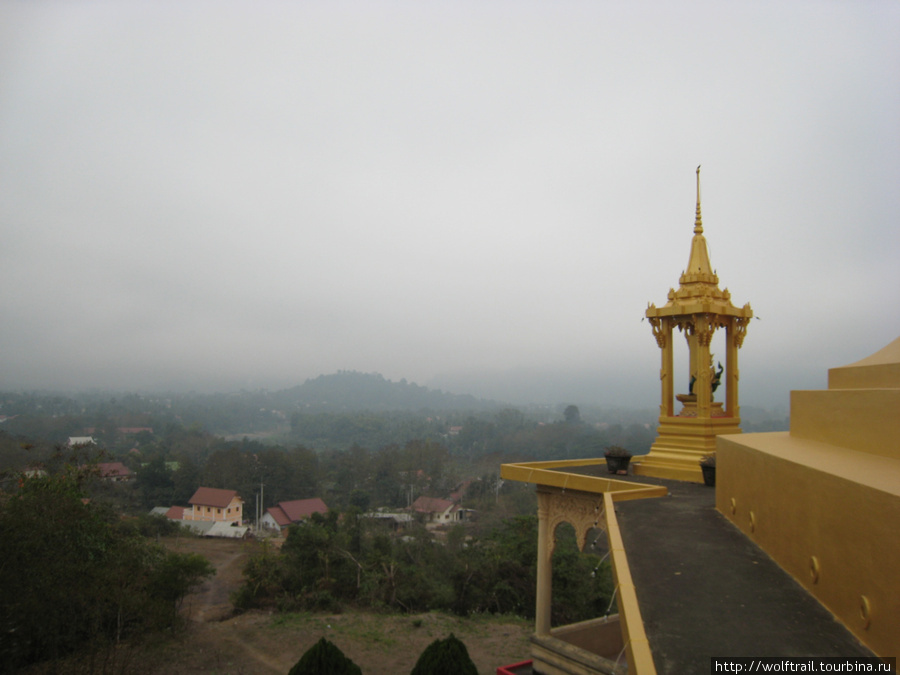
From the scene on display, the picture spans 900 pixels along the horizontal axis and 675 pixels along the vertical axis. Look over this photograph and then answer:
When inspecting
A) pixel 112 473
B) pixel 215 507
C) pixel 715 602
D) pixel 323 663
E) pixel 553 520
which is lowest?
pixel 215 507

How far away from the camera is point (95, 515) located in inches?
511

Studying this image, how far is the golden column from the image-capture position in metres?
10.2

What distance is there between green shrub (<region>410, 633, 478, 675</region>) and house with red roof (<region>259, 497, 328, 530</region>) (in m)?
37.4

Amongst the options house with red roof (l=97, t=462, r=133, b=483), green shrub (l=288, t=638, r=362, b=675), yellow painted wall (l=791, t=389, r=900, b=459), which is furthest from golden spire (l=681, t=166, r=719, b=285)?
house with red roof (l=97, t=462, r=133, b=483)

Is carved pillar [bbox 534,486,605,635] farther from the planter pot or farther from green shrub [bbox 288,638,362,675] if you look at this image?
green shrub [bbox 288,638,362,675]

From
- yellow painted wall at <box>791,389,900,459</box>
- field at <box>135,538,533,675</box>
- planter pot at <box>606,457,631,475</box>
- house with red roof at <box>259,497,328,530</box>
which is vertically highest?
yellow painted wall at <box>791,389,900,459</box>

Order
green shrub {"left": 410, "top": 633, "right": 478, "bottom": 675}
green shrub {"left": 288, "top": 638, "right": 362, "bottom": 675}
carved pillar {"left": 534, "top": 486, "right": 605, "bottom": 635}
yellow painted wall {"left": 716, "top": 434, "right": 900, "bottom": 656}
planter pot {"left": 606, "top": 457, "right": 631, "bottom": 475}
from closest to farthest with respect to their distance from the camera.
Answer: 1. yellow painted wall {"left": 716, "top": 434, "right": 900, "bottom": 656}
2. carved pillar {"left": 534, "top": 486, "right": 605, "bottom": 635}
3. green shrub {"left": 288, "top": 638, "right": 362, "bottom": 675}
4. green shrub {"left": 410, "top": 633, "right": 478, "bottom": 675}
5. planter pot {"left": 606, "top": 457, "right": 631, "bottom": 475}

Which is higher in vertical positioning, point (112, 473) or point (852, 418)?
point (852, 418)

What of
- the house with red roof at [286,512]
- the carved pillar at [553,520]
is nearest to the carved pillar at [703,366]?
the carved pillar at [553,520]

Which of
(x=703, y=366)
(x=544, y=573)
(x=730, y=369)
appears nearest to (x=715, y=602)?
(x=544, y=573)

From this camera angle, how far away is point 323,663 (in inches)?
353

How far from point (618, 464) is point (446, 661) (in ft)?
15.1

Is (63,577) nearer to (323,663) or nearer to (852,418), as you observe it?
(323,663)

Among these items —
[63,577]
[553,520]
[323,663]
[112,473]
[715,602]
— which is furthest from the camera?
[112,473]
